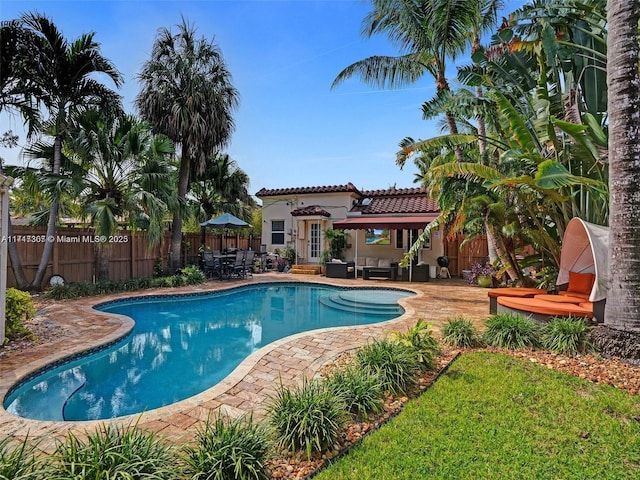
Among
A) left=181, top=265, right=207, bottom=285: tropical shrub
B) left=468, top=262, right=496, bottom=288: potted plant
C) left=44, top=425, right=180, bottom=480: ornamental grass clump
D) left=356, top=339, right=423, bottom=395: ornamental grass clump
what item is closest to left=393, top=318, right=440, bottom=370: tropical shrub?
left=356, top=339, right=423, bottom=395: ornamental grass clump

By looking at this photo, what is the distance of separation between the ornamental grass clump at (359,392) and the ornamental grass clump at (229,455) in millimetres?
1267

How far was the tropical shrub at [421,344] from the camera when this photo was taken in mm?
5560

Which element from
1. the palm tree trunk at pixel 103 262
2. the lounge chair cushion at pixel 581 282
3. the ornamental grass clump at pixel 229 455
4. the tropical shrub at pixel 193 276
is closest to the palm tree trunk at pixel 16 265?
the palm tree trunk at pixel 103 262

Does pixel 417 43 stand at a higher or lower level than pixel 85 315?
higher

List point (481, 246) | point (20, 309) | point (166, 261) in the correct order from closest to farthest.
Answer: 1. point (20, 309)
2. point (166, 261)
3. point (481, 246)

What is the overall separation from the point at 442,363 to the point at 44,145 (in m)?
15.3

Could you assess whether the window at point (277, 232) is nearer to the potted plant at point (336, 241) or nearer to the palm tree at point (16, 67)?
the potted plant at point (336, 241)

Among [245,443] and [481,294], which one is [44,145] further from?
[481,294]

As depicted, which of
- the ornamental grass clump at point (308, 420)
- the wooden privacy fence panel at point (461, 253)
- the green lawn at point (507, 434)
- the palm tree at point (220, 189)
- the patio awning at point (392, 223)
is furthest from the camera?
the palm tree at point (220, 189)

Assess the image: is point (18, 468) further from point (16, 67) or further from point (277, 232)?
point (277, 232)

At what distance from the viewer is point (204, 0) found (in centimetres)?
1030

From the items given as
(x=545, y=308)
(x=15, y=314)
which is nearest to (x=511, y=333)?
(x=545, y=308)

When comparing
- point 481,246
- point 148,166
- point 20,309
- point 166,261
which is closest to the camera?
point 20,309

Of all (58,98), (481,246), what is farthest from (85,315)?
(481,246)
